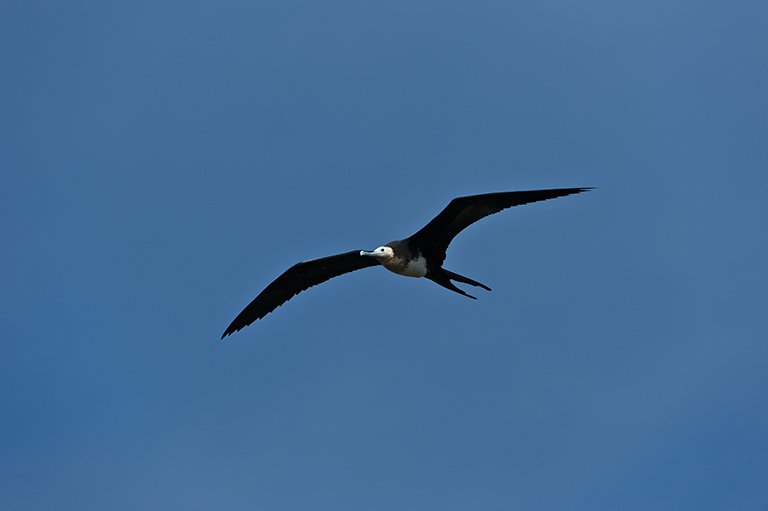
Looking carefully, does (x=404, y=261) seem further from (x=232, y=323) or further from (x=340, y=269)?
(x=232, y=323)

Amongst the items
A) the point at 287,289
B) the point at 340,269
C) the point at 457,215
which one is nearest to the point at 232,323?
the point at 287,289

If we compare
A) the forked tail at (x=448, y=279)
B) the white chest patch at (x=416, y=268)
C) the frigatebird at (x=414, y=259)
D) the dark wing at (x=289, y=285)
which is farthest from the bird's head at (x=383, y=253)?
the dark wing at (x=289, y=285)

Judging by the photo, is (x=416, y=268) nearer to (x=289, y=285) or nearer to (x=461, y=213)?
(x=461, y=213)

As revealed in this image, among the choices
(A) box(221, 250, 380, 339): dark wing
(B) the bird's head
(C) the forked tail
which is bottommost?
(C) the forked tail

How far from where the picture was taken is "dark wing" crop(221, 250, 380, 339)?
34.7ft

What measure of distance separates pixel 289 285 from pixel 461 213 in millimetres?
3163

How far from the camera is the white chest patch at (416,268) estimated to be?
30.9ft

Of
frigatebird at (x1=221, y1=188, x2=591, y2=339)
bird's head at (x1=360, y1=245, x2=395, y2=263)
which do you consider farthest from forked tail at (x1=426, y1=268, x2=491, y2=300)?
bird's head at (x1=360, y1=245, x2=395, y2=263)

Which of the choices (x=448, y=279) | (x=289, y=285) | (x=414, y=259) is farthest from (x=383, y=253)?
(x=289, y=285)

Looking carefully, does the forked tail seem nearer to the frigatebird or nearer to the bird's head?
the frigatebird

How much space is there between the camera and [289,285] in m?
10.8

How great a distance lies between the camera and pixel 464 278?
30.8 feet

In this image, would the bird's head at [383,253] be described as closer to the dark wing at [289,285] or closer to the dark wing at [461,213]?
the dark wing at [461,213]

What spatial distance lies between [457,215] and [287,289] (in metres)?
3.14
